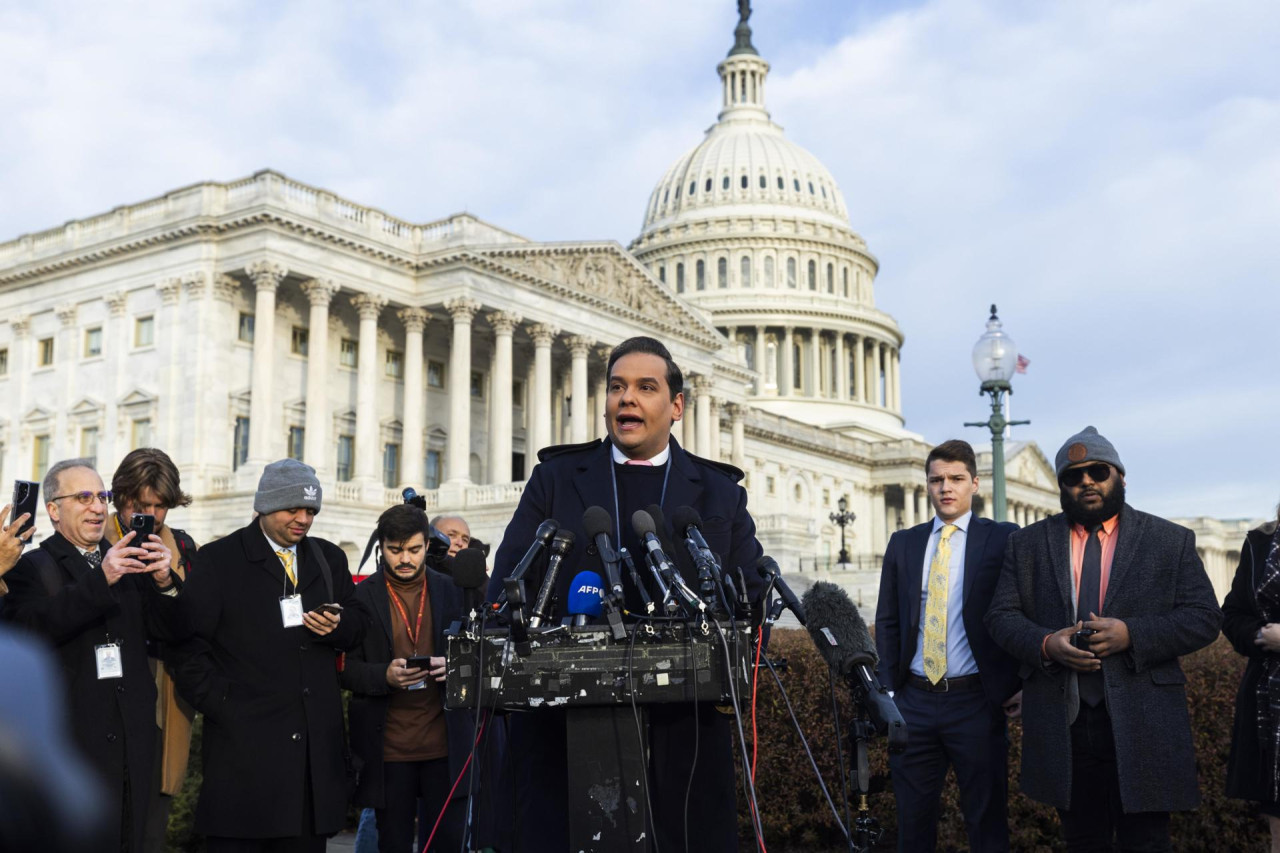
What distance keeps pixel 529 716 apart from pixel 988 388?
13.7 meters

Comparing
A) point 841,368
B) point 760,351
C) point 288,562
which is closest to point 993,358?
Result: point 288,562

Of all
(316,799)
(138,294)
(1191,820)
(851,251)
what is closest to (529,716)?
(316,799)

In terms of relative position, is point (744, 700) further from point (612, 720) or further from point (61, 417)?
point (61, 417)

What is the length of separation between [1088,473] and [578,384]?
47876 mm

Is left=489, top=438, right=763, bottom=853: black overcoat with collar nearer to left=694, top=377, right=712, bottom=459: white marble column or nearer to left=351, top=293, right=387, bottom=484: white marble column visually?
left=351, top=293, right=387, bottom=484: white marble column

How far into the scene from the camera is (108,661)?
573 cm

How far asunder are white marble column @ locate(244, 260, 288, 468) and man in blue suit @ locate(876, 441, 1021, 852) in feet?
128

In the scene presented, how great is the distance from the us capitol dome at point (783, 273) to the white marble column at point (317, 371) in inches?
2325

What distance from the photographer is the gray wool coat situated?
6.18m

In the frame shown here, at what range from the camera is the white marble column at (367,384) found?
47438 millimetres

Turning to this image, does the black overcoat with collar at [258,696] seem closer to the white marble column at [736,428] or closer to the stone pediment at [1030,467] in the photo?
the white marble column at [736,428]

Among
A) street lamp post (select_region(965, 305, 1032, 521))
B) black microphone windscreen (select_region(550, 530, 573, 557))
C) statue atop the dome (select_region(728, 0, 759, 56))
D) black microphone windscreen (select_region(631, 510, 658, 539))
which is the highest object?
statue atop the dome (select_region(728, 0, 759, 56))

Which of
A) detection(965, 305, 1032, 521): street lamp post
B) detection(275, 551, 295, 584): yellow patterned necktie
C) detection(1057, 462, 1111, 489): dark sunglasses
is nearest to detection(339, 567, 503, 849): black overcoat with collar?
detection(275, 551, 295, 584): yellow patterned necktie

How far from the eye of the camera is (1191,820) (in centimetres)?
914
